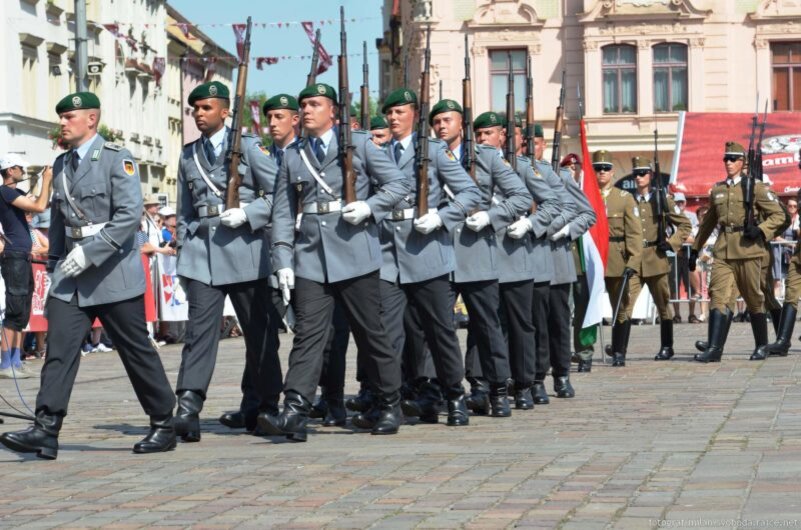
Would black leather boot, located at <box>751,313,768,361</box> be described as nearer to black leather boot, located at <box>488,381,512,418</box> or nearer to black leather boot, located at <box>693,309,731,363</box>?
black leather boot, located at <box>693,309,731,363</box>

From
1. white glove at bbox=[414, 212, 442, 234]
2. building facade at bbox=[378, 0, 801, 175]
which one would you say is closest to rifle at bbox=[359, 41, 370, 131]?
white glove at bbox=[414, 212, 442, 234]

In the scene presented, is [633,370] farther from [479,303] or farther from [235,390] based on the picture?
[479,303]

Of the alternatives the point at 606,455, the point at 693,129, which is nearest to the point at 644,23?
the point at 693,129

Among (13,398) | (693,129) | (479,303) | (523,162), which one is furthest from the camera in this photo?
(693,129)

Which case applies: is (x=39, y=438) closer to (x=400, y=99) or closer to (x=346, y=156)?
(x=346, y=156)

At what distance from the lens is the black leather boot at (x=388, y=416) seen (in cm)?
1068

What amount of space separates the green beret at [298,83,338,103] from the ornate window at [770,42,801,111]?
40.4 metres

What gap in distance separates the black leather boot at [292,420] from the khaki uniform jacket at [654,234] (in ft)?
26.0

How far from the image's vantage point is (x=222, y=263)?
1058 centimetres

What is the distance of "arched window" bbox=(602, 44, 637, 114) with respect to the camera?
1959 inches

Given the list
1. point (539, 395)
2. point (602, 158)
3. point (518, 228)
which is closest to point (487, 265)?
point (518, 228)

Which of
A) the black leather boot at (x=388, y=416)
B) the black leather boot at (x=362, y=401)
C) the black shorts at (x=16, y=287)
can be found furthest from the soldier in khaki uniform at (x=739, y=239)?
the black leather boot at (x=388, y=416)

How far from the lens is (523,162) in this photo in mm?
12852

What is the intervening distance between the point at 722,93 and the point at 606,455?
41323 millimetres
